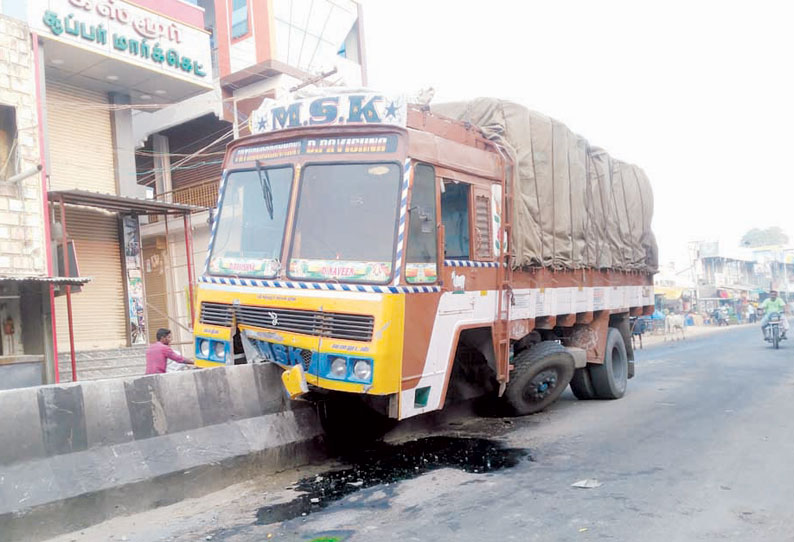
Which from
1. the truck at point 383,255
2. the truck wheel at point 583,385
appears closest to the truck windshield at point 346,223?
the truck at point 383,255

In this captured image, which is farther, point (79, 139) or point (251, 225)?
point (79, 139)

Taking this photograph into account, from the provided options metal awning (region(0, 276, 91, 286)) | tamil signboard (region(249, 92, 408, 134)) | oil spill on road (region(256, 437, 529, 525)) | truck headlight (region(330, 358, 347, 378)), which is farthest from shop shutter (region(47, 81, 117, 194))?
truck headlight (region(330, 358, 347, 378))

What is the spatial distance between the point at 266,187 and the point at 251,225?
0.39 metres

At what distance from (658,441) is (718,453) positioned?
2.20 ft

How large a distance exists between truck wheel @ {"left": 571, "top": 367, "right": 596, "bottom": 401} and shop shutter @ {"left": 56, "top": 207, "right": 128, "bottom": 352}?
10.2 m

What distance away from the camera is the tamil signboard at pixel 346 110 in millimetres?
5766

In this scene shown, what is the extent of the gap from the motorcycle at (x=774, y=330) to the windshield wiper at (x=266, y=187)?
57.6 ft

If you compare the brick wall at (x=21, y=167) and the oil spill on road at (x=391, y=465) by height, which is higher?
the brick wall at (x=21, y=167)

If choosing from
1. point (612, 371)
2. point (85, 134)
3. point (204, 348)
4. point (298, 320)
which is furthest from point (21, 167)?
point (612, 371)

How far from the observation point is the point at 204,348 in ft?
20.1

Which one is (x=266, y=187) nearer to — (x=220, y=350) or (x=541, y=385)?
(x=220, y=350)

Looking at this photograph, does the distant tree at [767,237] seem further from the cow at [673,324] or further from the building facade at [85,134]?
the building facade at [85,134]

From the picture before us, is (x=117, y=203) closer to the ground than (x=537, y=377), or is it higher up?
higher up

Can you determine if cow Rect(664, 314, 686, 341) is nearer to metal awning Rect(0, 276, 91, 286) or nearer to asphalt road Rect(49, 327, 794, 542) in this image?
asphalt road Rect(49, 327, 794, 542)
